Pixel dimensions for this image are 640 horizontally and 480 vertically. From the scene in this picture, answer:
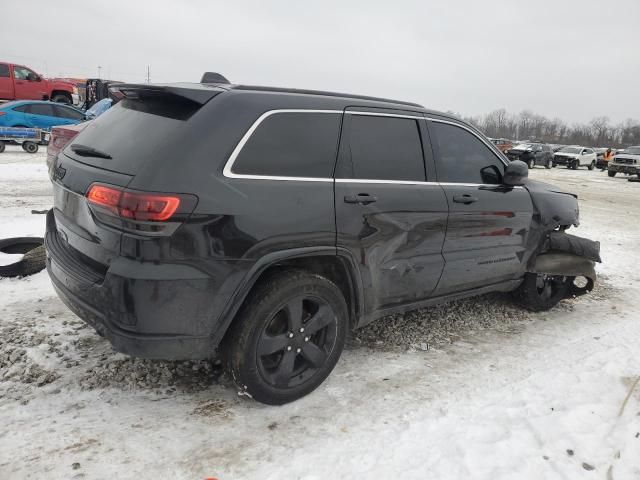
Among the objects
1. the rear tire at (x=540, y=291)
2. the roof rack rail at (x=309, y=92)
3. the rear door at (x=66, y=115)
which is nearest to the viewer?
the roof rack rail at (x=309, y=92)

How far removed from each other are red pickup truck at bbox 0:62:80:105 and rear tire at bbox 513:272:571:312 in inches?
865

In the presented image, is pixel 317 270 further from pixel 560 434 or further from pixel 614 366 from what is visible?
pixel 614 366

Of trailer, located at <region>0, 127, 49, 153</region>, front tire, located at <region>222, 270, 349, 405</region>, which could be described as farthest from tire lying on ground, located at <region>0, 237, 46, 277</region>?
trailer, located at <region>0, 127, 49, 153</region>

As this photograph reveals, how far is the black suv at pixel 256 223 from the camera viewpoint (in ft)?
7.88

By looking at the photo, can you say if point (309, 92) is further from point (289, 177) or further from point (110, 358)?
point (110, 358)

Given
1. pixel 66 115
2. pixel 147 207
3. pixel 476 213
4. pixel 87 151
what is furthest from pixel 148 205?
pixel 66 115

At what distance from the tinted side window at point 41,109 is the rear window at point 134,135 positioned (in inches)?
579

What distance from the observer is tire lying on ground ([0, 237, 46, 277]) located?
458 cm

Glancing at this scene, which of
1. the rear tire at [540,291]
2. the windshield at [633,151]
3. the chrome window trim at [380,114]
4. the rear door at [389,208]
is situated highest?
the windshield at [633,151]

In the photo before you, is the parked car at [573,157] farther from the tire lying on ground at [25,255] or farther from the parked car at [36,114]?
the tire lying on ground at [25,255]

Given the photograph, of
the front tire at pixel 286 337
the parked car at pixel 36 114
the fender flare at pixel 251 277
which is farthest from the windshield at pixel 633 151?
the fender flare at pixel 251 277

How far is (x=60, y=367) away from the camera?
124 inches

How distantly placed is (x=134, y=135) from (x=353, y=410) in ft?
6.76

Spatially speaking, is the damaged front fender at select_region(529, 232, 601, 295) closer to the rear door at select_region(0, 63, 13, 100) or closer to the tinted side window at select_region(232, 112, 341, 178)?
the tinted side window at select_region(232, 112, 341, 178)
